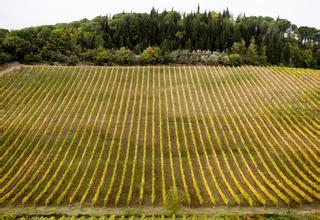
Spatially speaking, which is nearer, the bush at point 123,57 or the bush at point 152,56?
the bush at point 123,57

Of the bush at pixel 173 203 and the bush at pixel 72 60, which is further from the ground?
the bush at pixel 173 203

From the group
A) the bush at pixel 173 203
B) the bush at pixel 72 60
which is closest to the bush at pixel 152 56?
the bush at pixel 72 60

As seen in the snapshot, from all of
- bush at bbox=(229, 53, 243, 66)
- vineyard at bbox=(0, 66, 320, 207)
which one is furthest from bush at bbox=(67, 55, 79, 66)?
bush at bbox=(229, 53, 243, 66)

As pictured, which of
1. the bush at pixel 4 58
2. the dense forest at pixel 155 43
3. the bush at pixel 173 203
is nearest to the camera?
the bush at pixel 173 203

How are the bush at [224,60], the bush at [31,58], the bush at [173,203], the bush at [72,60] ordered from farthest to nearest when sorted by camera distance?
the bush at [224,60]
the bush at [72,60]
the bush at [31,58]
the bush at [173,203]

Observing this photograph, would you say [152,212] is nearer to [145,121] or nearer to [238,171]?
[238,171]

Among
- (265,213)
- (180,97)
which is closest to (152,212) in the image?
(265,213)

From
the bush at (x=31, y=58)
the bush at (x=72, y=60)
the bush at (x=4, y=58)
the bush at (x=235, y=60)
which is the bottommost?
the bush at (x=235, y=60)

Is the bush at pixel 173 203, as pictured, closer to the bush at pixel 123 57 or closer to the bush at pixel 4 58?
the bush at pixel 123 57
